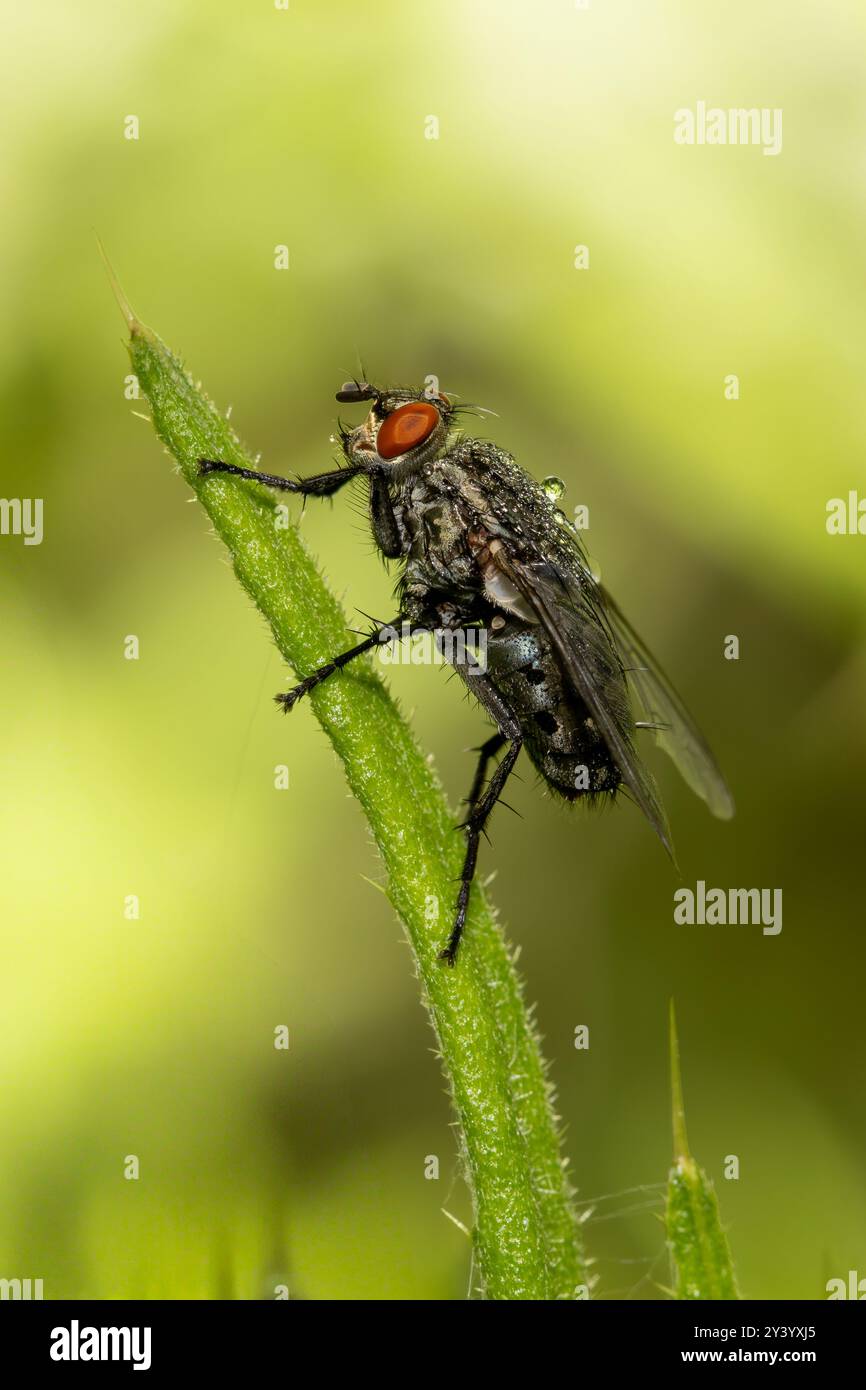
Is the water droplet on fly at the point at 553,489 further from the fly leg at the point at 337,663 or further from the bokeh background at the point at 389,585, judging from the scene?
the bokeh background at the point at 389,585

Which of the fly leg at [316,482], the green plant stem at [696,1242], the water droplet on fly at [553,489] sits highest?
the water droplet on fly at [553,489]

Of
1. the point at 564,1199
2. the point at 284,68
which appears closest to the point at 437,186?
the point at 284,68

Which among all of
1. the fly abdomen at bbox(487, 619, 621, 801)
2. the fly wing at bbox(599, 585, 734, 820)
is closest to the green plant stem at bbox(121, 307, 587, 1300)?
the fly abdomen at bbox(487, 619, 621, 801)

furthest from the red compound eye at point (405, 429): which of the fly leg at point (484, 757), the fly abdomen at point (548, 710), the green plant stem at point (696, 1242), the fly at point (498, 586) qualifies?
the green plant stem at point (696, 1242)

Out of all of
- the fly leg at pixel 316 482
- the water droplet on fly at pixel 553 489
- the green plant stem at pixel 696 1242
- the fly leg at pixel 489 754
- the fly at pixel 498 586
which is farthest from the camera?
the water droplet on fly at pixel 553 489

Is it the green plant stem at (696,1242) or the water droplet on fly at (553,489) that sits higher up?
the water droplet on fly at (553,489)

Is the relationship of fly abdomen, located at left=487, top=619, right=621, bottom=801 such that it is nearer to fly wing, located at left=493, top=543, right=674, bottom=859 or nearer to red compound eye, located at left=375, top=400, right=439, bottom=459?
fly wing, located at left=493, top=543, right=674, bottom=859
